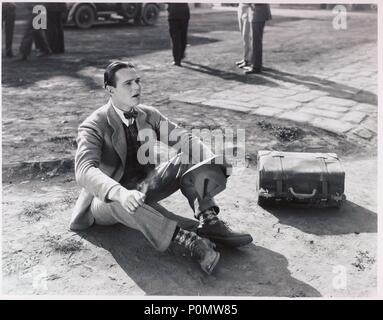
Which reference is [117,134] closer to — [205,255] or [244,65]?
[205,255]

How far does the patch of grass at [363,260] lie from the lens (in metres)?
2.96

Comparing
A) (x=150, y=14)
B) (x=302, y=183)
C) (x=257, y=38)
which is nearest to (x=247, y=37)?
(x=257, y=38)

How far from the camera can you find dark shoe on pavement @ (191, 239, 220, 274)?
2.79 metres

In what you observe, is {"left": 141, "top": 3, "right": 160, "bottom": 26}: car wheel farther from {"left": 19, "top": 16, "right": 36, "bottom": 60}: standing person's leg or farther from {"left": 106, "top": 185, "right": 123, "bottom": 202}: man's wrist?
{"left": 106, "top": 185, "right": 123, "bottom": 202}: man's wrist

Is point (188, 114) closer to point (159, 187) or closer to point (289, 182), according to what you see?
point (289, 182)

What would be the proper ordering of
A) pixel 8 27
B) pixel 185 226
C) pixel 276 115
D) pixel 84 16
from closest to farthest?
pixel 185 226 < pixel 276 115 < pixel 8 27 < pixel 84 16

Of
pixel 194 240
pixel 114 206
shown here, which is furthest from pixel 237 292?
pixel 114 206

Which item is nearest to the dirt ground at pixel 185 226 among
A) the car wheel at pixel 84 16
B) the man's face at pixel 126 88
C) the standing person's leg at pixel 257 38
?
the man's face at pixel 126 88

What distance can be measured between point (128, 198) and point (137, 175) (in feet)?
2.32

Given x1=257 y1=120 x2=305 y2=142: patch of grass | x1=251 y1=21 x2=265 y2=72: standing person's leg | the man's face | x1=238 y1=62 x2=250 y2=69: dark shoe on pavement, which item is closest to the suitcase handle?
the man's face

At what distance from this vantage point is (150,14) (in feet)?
51.0

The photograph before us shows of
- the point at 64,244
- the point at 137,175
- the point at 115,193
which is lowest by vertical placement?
the point at 64,244

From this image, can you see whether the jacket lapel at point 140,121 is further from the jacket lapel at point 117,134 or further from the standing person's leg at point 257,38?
the standing person's leg at point 257,38
